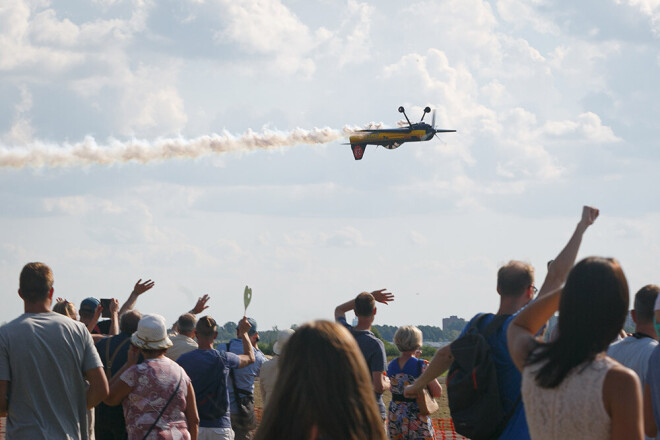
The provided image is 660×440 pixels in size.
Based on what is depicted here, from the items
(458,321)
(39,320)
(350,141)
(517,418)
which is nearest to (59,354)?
(39,320)

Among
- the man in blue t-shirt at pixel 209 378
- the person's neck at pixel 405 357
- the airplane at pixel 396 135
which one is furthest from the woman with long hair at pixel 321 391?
the airplane at pixel 396 135

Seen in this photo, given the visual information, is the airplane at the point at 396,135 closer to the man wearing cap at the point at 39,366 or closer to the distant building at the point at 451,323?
the man wearing cap at the point at 39,366

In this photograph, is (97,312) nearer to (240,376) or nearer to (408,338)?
(240,376)

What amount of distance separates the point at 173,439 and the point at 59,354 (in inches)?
40.6

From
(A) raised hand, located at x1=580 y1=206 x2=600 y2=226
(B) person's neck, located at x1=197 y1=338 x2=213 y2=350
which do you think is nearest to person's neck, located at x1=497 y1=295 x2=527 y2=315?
(A) raised hand, located at x1=580 y1=206 x2=600 y2=226

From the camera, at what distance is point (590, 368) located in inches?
142

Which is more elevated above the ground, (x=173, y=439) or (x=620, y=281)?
(x=620, y=281)

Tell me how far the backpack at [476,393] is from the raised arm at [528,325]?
1.06 meters

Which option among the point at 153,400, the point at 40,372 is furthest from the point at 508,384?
the point at 40,372

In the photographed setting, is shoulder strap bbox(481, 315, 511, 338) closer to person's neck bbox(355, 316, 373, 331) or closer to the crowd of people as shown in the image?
the crowd of people

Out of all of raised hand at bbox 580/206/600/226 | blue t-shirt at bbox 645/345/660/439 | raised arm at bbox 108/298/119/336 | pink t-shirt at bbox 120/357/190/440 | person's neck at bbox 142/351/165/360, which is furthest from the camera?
raised arm at bbox 108/298/119/336

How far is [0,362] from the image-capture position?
19.3ft

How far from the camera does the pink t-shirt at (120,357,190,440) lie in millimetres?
6277

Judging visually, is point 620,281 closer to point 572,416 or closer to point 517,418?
point 572,416
